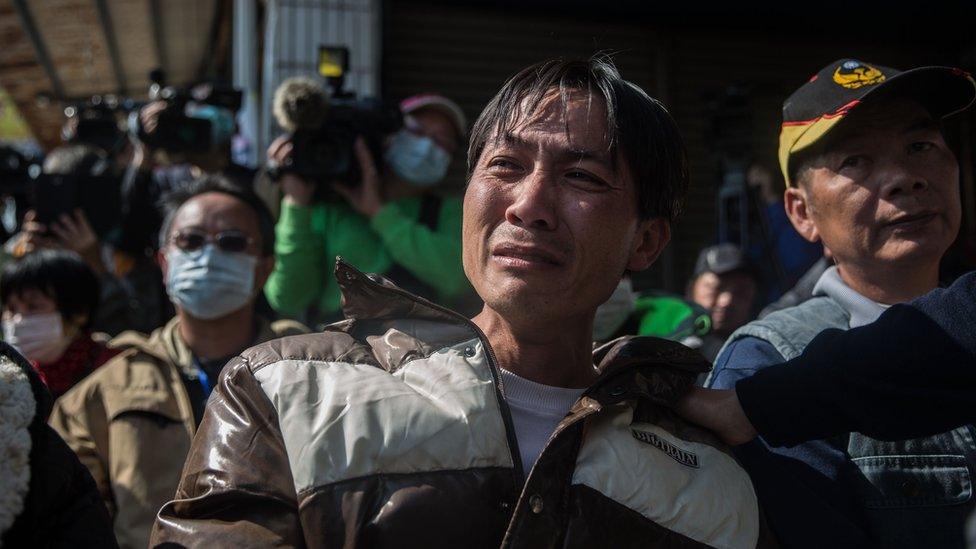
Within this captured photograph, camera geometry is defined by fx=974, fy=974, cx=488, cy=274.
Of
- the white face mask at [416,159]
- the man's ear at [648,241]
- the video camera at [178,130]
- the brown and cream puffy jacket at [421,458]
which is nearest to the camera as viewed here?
the brown and cream puffy jacket at [421,458]

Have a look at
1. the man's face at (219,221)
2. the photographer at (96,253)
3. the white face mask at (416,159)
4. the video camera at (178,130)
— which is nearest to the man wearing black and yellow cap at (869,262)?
the white face mask at (416,159)

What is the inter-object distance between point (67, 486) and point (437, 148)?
2701 mm

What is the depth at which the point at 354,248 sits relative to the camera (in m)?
3.83

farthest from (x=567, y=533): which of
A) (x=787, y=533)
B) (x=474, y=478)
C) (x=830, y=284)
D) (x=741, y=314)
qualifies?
(x=741, y=314)

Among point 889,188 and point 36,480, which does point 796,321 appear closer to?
point 889,188

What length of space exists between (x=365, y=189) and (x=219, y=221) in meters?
0.61

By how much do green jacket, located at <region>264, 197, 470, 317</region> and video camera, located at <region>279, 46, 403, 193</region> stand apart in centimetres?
15

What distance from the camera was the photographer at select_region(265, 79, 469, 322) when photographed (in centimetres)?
371

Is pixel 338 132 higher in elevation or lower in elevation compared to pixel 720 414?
lower

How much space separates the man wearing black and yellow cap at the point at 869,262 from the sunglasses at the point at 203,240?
193 centimetres

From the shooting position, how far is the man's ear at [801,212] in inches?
92.8

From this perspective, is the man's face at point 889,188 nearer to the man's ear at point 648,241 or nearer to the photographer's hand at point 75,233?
the man's ear at point 648,241

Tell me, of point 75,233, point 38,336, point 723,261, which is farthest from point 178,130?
point 723,261

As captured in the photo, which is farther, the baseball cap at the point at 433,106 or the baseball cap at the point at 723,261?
the baseball cap at the point at 723,261
